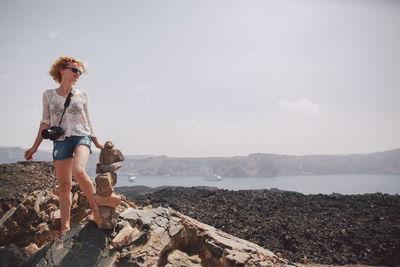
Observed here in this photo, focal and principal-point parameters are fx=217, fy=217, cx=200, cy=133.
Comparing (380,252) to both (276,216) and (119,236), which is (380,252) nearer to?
(276,216)

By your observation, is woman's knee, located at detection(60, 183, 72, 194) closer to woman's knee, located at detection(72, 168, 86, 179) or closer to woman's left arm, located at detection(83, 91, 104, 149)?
woman's knee, located at detection(72, 168, 86, 179)

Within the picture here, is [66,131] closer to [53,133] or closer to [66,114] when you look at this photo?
[53,133]

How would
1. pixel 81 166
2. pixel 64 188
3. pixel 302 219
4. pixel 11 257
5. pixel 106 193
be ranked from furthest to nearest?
pixel 302 219 < pixel 64 188 < pixel 106 193 < pixel 81 166 < pixel 11 257

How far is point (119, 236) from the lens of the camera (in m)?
3.44

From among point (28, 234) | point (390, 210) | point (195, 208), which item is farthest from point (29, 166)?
point (390, 210)

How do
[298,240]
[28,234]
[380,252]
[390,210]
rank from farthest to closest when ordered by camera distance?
[390,210]
[298,240]
[380,252]
[28,234]

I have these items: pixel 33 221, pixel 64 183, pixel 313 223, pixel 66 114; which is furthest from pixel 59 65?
pixel 313 223

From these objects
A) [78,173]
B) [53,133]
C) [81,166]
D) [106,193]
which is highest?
[53,133]

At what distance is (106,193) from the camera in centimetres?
343

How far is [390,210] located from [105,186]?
12483mm

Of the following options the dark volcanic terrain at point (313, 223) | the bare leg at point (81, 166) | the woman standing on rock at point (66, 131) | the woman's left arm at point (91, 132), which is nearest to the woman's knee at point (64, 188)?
the woman standing on rock at point (66, 131)

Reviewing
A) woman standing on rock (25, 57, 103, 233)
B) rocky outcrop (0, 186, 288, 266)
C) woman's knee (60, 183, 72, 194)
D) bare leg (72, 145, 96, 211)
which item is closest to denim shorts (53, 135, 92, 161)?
woman standing on rock (25, 57, 103, 233)

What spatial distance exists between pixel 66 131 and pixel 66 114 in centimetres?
27

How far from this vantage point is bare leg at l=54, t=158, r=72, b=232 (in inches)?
134
